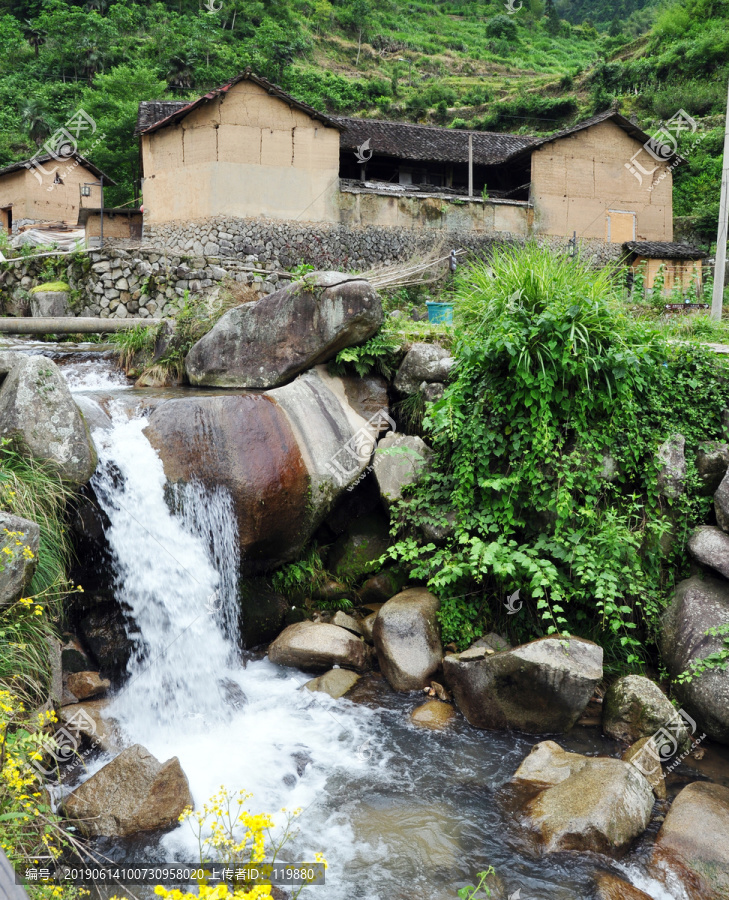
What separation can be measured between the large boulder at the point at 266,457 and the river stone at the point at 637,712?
313cm

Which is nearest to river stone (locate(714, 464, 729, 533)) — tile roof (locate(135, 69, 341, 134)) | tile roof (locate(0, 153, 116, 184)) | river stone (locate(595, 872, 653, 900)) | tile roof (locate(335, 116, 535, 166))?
river stone (locate(595, 872, 653, 900))

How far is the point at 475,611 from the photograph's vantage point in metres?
6.32

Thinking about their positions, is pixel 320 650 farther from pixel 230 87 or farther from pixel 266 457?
pixel 230 87

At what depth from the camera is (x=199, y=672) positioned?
230 inches

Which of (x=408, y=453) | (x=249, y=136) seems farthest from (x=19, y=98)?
(x=408, y=453)

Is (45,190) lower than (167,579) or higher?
higher

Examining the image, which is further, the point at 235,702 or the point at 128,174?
the point at 128,174

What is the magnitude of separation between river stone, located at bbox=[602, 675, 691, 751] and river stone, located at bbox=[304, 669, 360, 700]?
215 cm

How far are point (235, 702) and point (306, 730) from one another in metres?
0.67

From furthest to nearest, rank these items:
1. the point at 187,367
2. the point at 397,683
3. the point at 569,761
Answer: the point at 187,367
the point at 397,683
the point at 569,761

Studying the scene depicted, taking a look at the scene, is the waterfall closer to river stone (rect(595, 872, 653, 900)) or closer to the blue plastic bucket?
river stone (rect(595, 872, 653, 900))

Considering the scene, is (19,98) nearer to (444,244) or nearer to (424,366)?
(444,244)

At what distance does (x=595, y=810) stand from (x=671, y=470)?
10.5ft

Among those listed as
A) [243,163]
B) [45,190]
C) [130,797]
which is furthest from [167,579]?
[45,190]
